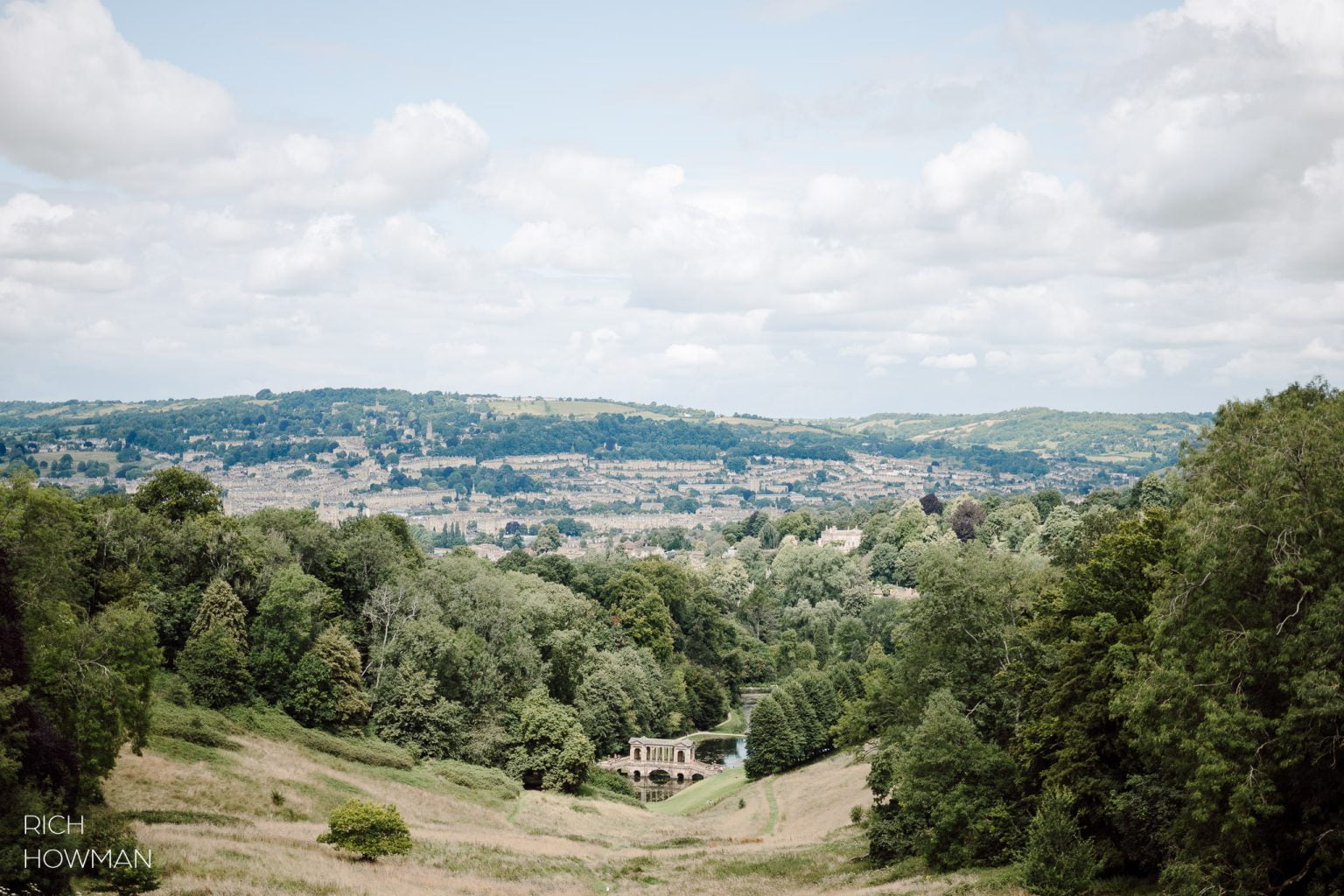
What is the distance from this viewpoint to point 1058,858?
27281 millimetres

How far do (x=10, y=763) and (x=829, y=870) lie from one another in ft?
87.3

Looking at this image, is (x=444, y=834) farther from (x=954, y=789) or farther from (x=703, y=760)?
(x=703, y=760)

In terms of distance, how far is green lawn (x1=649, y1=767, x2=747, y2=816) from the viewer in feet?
236

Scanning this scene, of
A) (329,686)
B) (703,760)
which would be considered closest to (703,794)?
(703,760)

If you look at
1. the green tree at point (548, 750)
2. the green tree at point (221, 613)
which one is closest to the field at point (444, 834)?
the green tree at point (548, 750)

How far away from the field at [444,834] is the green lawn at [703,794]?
6.45 m

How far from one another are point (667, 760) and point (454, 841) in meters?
48.9

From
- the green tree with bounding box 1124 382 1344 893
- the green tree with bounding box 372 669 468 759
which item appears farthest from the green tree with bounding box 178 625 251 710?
the green tree with bounding box 1124 382 1344 893

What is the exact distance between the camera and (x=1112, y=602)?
33531 millimetres

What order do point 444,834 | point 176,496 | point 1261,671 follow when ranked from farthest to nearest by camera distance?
point 176,496 → point 444,834 → point 1261,671

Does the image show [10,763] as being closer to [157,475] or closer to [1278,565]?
[1278,565]

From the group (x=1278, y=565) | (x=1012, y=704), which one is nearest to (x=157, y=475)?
(x=1012, y=704)

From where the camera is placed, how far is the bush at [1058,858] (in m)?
27.1

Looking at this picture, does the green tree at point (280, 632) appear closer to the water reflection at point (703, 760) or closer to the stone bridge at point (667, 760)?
the water reflection at point (703, 760)
